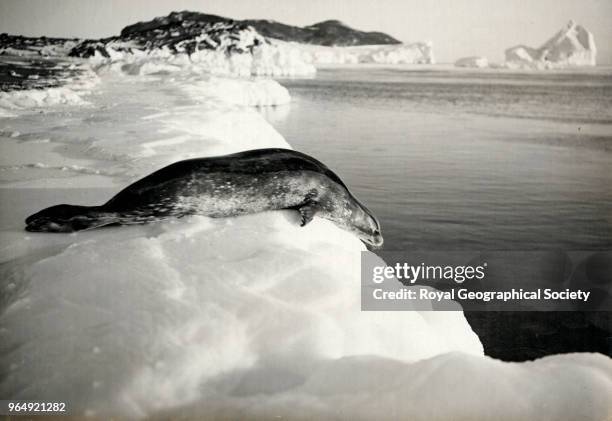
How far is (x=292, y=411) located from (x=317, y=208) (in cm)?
103

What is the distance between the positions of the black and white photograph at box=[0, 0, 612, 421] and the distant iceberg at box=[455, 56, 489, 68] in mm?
14

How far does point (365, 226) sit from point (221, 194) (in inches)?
31.8

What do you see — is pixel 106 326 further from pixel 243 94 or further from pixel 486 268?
pixel 243 94

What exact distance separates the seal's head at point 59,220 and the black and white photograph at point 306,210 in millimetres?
11

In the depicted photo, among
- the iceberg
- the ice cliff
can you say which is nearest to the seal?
the ice cliff

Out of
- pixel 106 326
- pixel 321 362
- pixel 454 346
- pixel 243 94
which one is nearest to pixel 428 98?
pixel 243 94

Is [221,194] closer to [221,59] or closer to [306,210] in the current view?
[306,210]

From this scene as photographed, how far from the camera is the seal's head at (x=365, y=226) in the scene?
2.67m

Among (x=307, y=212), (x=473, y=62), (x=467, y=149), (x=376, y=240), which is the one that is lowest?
(x=376, y=240)

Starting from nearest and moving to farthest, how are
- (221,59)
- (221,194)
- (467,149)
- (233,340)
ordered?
(233,340) < (221,194) < (467,149) < (221,59)

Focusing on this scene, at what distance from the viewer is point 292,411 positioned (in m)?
1.56

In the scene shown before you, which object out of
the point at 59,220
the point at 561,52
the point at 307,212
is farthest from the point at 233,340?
the point at 561,52

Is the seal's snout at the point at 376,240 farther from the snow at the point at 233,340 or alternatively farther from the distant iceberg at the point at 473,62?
the distant iceberg at the point at 473,62

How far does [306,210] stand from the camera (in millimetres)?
2318
